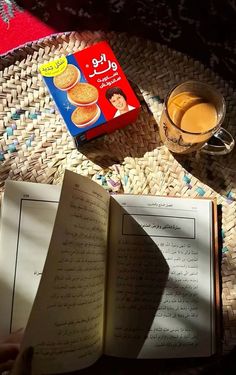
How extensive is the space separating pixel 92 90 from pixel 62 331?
0.31 meters

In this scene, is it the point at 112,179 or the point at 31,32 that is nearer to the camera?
the point at 112,179

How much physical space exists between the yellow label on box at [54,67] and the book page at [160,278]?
0.61 ft

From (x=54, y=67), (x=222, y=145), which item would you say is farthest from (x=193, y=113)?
(x=54, y=67)

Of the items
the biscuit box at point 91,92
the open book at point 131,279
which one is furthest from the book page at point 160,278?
the biscuit box at point 91,92

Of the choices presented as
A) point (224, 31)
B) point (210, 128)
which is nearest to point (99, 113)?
point (210, 128)

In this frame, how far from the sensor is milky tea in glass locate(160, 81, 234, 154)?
677mm

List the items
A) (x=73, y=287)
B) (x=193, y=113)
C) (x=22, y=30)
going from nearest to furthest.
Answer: (x=73, y=287) → (x=193, y=113) → (x=22, y=30)

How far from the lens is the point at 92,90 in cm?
69

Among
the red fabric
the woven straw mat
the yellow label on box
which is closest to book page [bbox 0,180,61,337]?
the woven straw mat

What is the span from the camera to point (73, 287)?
571 millimetres

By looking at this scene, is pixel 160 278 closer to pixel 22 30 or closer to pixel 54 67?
pixel 54 67

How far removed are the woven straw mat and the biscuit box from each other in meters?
0.03

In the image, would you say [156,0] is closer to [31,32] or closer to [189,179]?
[31,32]

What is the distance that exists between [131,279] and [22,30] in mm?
469
